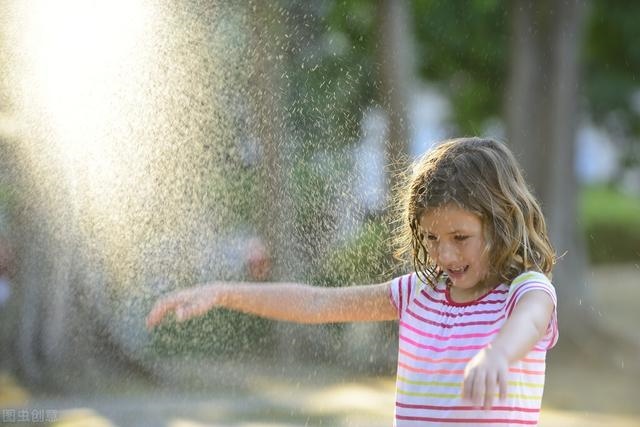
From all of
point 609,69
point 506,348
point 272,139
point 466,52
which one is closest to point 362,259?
point 272,139

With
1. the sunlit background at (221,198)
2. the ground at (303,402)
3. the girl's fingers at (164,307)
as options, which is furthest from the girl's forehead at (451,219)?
the ground at (303,402)

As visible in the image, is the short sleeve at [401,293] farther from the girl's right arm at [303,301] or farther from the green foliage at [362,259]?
the green foliage at [362,259]

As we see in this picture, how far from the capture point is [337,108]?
7945 mm

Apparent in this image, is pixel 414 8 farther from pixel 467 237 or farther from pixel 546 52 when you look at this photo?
pixel 467 237

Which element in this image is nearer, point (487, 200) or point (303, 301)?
point (487, 200)

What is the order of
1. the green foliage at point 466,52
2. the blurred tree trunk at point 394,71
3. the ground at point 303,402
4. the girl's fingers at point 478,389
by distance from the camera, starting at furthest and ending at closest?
the green foliage at point 466,52
the blurred tree trunk at point 394,71
the ground at point 303,402
the girl's fingers at point 478,389

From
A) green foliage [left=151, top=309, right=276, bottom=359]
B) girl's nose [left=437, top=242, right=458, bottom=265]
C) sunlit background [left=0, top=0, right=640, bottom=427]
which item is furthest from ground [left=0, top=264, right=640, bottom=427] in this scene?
girl's nose [left=437, top=242, right=458, bottom=265]

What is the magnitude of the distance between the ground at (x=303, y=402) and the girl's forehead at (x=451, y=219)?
336 cm

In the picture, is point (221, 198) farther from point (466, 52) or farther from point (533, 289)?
point (466, 52)

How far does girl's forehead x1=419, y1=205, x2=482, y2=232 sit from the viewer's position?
2.31 metres

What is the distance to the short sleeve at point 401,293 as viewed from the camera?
2463 millimetres

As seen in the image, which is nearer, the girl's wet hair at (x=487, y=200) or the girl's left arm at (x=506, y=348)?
the girl's left arm at (x=506, y=348)

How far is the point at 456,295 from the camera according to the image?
7.85ft

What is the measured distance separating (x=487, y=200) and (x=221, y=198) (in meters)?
3.88
